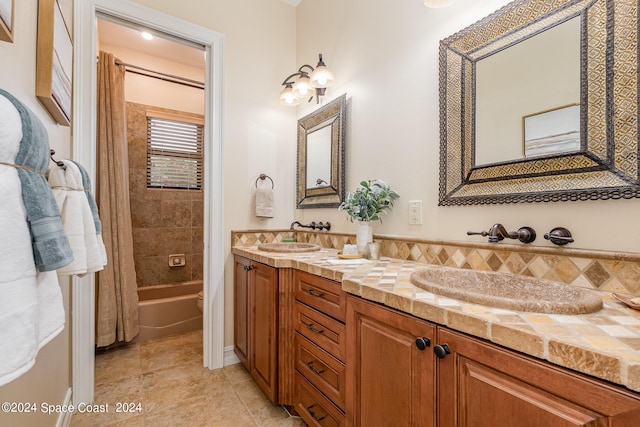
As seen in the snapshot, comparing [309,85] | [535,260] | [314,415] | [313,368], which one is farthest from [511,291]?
[309,85]

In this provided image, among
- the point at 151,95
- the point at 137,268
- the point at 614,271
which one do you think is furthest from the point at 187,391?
the point at 151,95

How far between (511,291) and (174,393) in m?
2.00

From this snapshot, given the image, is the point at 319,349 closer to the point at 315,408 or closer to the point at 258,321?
the point at 315,408

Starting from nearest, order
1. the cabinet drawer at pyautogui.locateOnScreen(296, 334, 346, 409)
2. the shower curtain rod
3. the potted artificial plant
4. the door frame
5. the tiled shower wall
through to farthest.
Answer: the cabinet drawer at pyautogui.locateOnScreen(296, 334, 346, 409) → the potted artificial plant → the door frame → the shower curtain rod → the tiled shower wall

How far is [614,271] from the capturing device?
35.1 inches

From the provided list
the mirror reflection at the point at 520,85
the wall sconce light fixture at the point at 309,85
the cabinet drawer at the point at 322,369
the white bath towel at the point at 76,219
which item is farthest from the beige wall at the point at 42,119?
the mirror reflection at the point at 520,85

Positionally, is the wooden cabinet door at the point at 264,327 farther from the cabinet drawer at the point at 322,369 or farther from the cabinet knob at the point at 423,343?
the cabinet knob at the point at 423,343

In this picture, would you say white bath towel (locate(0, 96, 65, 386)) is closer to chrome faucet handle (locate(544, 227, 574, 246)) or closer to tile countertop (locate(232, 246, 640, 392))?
tile countertop (locate(232, 246, 640, 392))

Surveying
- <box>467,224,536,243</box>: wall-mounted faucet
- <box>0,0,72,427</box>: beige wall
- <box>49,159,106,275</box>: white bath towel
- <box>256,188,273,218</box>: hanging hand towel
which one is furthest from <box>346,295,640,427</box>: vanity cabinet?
<box>256,188,273,218</box>: hanging hand towel

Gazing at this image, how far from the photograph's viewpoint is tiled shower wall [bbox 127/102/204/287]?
121 inches

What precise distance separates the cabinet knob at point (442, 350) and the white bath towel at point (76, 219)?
1128 millimetres

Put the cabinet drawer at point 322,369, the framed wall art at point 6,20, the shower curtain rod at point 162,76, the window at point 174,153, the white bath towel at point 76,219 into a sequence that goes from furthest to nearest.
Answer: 1. the window at point 174,153
2. the shower curtain rod at point 162,76
3. the cabinet drawer at point 322,369
4. the white bath towel at point 76,219
5. the framed wall art at point 6,20

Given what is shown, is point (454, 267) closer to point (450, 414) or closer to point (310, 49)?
point (450, 414)

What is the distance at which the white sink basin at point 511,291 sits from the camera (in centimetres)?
70
